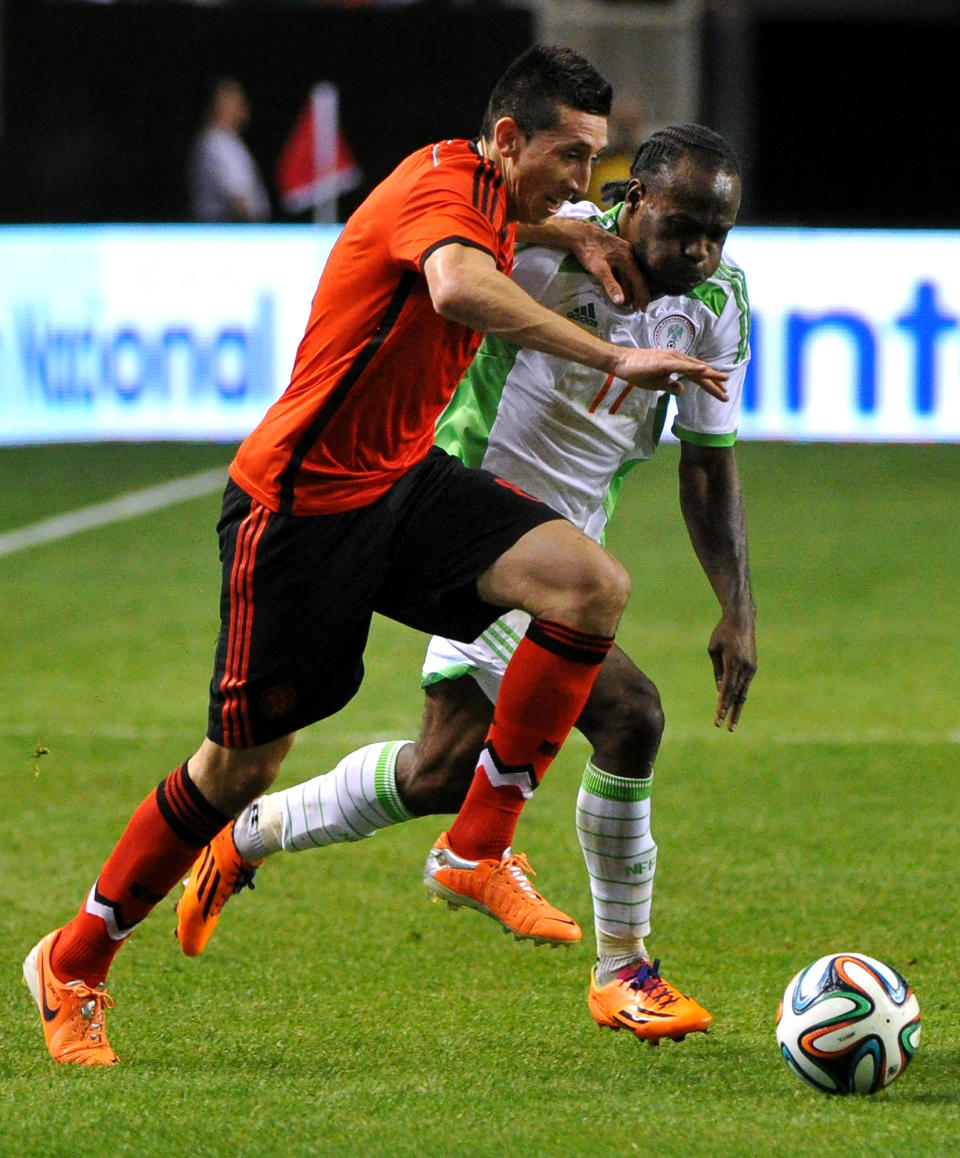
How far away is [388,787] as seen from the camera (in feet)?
15.9

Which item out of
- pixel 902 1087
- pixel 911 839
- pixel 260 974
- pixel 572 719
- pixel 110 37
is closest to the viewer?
pixel 902 1087

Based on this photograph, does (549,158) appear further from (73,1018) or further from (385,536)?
(73,1018)

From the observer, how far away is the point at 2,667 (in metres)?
8.77

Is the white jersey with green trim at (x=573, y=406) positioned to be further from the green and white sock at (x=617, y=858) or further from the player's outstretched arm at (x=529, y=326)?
the player's outstretched arm at (x=529, y=326)

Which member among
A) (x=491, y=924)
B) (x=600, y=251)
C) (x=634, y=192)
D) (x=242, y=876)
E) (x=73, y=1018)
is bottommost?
(x=491, y=924)

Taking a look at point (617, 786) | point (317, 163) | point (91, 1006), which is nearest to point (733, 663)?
point (617, 786)

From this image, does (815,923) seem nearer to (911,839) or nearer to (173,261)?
(911,839)

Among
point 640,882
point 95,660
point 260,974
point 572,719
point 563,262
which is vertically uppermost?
point 563,262

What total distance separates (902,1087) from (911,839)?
2.33 metres

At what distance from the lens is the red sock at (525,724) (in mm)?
4066

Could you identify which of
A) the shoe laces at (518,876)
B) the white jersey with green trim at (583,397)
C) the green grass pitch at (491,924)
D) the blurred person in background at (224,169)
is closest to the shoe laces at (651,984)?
the green grass pitch at (491,924)

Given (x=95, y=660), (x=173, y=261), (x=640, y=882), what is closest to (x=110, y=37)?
(x=173, y=261)

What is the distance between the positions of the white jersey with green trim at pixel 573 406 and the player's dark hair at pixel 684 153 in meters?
0.25

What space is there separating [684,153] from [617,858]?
1512 millimetres
